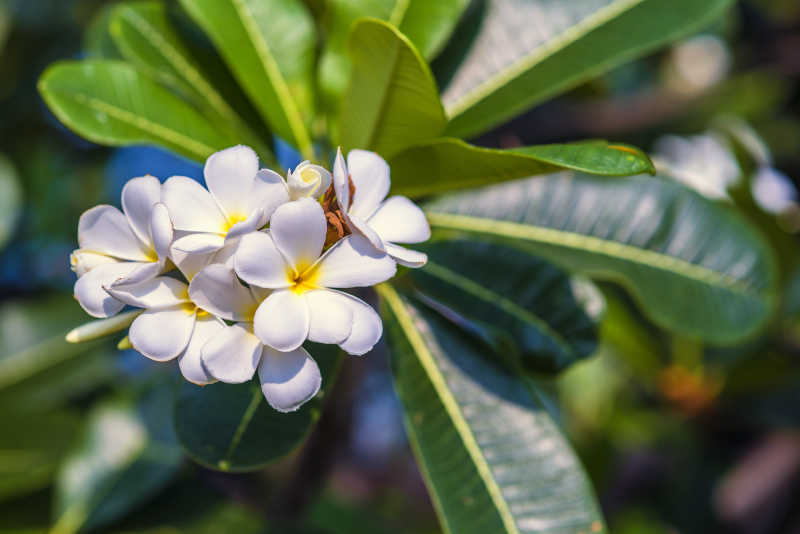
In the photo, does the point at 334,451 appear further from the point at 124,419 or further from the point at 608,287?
the point at 608,287

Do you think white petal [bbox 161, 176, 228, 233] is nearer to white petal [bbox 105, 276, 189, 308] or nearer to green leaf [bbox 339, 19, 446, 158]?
white petal [bbox 105, 276, 189, 308]

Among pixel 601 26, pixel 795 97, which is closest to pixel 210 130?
pixel 601 26

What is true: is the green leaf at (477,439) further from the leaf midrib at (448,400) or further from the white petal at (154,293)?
the white petal at (154,293)

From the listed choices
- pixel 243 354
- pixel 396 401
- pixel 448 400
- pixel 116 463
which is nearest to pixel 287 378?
pixel 243 354

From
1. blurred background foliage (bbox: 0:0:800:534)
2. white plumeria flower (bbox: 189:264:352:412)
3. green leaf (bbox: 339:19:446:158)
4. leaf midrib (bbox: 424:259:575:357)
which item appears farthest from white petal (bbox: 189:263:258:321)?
blurred background foliage (bbox: 0:0:800:534)

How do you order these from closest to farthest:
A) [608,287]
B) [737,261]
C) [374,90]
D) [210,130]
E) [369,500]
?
[374,90]
[210,130]
[737,261]
[608,287]
[369,500]

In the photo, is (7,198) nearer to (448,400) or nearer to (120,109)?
(120,109)

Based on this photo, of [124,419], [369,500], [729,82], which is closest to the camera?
[124,419]

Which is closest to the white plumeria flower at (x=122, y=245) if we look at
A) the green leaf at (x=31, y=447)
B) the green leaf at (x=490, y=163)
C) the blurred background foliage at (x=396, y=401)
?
the green leaf at (x=490, y=163)

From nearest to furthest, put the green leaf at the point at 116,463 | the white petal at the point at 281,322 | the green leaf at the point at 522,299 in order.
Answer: the white petal at the point at 281,322
the green leaf at the point at 522,299
the green leaf at the point at 116,463
